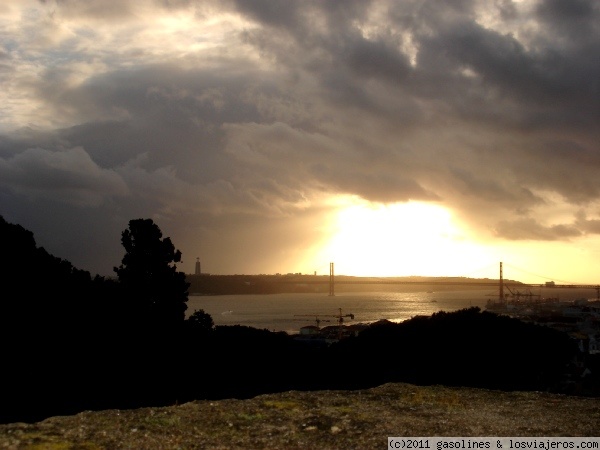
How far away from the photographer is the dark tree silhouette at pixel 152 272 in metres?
32.9

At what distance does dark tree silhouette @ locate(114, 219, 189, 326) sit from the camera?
32938mm

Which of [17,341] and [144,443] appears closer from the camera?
[144,443]

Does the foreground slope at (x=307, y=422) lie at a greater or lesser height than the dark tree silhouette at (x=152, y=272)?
lesser

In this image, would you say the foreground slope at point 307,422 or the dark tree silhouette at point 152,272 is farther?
the dark tree silhouette at point 152,272

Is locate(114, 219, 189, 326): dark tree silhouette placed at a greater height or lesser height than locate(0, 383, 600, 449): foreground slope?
greater

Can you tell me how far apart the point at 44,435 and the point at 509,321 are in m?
21.7

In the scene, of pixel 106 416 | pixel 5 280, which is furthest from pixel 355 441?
pixel 5 280

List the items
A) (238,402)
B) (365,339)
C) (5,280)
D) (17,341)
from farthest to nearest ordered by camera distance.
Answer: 1. (365,339)
2. (5,280)
3. (17,341)
4. (238,402)

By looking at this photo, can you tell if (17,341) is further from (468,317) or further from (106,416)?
(468,317)

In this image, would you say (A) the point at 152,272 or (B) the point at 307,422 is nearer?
(B) the point at 307,422

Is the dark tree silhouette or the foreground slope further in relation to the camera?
the dark tree silhouette

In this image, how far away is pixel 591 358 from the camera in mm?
32688

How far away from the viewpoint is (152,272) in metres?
34.3

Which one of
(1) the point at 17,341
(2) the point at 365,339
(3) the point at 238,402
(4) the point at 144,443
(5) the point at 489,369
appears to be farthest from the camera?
(2) the point at 365,339
